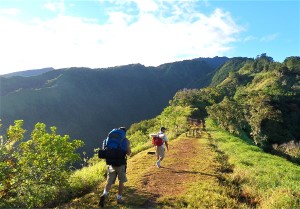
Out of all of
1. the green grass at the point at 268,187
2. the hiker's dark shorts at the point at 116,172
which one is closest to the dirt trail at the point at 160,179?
the hiker's dark shorts at the point at 116,172

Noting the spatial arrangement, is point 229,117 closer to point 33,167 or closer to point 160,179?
point 160,179

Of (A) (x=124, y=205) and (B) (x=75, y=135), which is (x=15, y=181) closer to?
(A) (x=124, y=205)

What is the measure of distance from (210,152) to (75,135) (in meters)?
136

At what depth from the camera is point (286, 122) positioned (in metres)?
83.6

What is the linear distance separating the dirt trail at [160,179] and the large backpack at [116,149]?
55.5 inches

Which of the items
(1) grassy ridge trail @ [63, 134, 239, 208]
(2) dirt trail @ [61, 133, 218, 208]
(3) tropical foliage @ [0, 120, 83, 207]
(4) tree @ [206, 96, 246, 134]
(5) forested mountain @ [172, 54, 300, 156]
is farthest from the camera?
(5) forested mountain @ [172, 54, 300, 156]

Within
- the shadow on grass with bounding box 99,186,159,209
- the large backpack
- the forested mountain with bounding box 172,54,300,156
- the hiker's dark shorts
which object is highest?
the large backpack

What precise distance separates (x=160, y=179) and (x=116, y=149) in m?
4.28

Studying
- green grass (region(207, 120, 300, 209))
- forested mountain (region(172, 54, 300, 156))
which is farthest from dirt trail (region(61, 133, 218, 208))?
forested mountain (region(172, 54, 300, 156))

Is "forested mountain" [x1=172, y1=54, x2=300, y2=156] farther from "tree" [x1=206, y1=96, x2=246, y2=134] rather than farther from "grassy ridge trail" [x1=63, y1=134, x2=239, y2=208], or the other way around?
"grassy ridge trail" [x1=63, y1=134, x2=239, y2=208]

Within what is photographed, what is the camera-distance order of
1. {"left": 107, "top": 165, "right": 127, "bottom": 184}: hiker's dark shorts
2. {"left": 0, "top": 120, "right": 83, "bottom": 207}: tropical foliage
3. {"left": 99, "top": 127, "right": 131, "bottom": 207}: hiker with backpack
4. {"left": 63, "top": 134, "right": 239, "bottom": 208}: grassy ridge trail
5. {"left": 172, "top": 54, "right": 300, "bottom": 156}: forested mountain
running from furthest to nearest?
{"left": 172, "top": 54, "right": 300, "bottom": 156}: forested mountain → {"left": 63, "top": 134, "right": 239, "bottom": 208}: grassy ridge trail → {"left": 107, "top": 165, "right": 127, "bottom": 184}: hiker's dark shorts → {"left": 99, "top": 127, "right": 131, "bottom": 207}: hiker with backpack → {"left": 0, "top": 120, "right": 83, "bottom": 207}: tropical foliage

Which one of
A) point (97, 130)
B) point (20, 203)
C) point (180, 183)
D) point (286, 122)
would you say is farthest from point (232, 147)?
point (97, 130)

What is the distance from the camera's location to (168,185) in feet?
43.5

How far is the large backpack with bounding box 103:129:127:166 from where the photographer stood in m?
10.6
